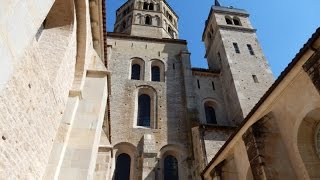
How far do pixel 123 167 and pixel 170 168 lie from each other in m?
2.49

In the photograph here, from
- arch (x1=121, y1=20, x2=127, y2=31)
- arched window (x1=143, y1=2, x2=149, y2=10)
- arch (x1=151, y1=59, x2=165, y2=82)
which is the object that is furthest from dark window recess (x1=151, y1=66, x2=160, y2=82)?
arched window (x1=143, y1=2, x2=149, y2=10)

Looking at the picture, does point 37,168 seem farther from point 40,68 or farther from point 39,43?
point 39,43

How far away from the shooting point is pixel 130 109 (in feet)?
Answer: 53.9

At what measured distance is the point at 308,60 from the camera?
616 centimetres

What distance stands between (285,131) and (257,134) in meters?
0.70

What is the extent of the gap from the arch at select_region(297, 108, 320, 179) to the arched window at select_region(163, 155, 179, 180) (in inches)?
340

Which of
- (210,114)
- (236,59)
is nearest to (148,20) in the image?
(236,59)

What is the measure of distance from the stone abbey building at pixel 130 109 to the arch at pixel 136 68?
0.08 m

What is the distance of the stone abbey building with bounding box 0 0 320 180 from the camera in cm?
393

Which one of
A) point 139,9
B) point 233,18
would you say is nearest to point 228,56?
point 233,18

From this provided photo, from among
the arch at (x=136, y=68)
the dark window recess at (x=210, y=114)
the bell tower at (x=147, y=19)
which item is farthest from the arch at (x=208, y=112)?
the bell tower at (x=147, y=19)

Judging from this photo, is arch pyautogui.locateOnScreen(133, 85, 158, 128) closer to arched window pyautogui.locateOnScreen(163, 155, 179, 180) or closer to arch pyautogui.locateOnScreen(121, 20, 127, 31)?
arched window pyautogui.locateOnScreen(163, 155, 179, 180)

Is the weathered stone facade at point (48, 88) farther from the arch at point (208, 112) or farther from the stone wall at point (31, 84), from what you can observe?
the arch at point (208, 112)

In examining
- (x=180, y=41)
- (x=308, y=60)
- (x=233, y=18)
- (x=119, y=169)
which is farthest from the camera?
(x=233, y=18)
